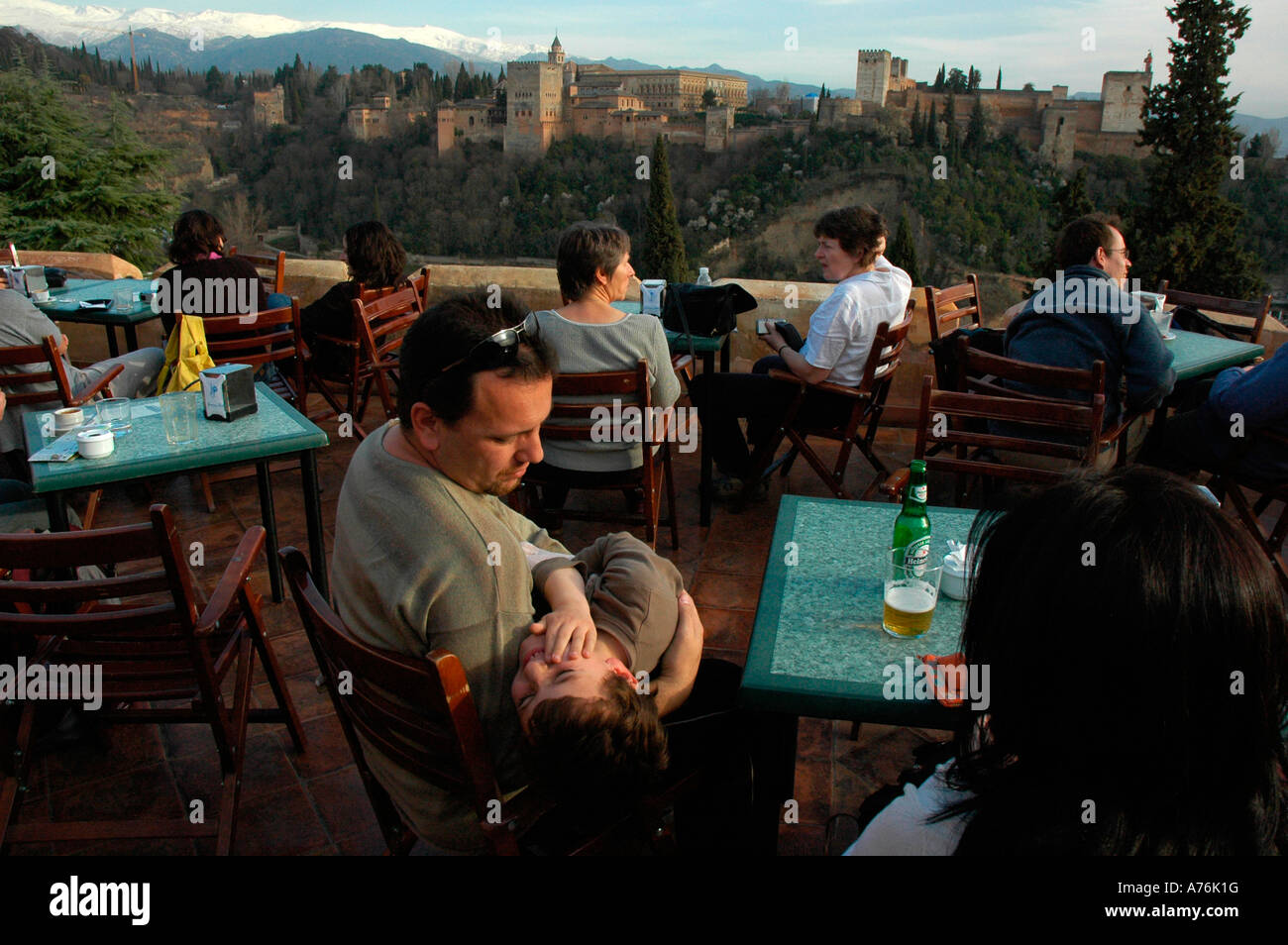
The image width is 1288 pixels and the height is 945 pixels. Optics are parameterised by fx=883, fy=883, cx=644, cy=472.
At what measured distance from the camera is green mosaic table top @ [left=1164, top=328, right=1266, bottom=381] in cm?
317

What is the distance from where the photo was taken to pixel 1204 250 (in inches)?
654

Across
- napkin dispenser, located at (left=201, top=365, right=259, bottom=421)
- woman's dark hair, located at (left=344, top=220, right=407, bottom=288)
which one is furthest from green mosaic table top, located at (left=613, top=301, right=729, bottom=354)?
woman's dark hair, located at (left=344, top=220, right=407, bottom=288)

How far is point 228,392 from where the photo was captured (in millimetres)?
2465

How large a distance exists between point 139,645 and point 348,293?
2.59 meters

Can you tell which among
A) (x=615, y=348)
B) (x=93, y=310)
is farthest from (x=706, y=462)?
(x=93, y=310)

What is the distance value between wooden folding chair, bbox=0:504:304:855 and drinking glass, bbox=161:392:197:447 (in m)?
0.53

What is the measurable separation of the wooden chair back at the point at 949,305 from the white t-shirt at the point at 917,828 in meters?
2.99

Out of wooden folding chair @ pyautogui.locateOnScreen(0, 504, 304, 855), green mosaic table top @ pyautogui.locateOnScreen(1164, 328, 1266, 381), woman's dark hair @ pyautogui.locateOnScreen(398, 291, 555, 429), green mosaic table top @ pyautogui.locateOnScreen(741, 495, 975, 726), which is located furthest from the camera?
green mosaic table top @ pyautogui.locateOnScreen(1164, 328, 1266, 381)

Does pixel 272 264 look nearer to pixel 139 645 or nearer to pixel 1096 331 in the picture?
pixel 139 645

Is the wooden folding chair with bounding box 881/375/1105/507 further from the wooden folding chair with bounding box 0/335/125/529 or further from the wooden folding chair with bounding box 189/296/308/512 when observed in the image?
the wooden folding chair with bounding box 0/335/125/529

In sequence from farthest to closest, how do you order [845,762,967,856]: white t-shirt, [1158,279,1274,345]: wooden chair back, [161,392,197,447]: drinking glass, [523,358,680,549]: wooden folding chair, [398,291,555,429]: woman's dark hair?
[1158,279,1274,345]: wooden chair back < [523,358,680,549]: wooden folding chair < [161,392,197,447]: drinking glass < [398,291,555,429]: woman's dark hair < [845,762,967,856]: white t-shirt

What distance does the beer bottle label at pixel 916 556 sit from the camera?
1536 mm
